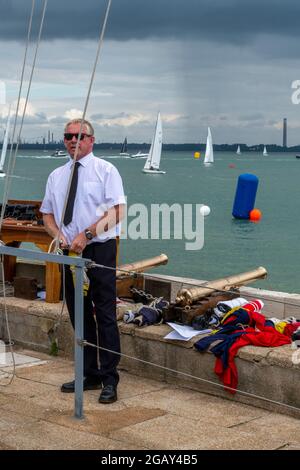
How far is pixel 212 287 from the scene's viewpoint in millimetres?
7383

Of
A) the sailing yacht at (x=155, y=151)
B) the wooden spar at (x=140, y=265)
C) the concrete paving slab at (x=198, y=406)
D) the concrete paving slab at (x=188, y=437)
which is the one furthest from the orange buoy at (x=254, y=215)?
the concrete paving slab at (x=188, y=437)

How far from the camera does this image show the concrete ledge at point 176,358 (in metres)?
5.75

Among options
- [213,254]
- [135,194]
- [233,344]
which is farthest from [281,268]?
[135,194]

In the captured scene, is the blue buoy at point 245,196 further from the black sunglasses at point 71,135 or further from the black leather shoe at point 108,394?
the black leather shoe at point 108,394

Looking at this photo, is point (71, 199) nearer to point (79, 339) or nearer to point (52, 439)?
point (79, 339)

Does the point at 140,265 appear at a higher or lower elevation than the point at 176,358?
higher

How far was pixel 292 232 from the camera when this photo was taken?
163ft

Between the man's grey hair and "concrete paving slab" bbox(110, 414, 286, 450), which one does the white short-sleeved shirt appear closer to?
the man's grey hair

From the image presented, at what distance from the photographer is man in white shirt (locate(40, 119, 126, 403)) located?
5.79m

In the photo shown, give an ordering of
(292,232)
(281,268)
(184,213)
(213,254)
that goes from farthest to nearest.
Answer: (184,213) → (292,232) → (213,254) → (281,268)

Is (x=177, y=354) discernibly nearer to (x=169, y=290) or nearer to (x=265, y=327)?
(x=265, y=327)

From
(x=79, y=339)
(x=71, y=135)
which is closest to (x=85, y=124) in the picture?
(x=71, y=135)

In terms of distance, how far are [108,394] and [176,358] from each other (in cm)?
76
